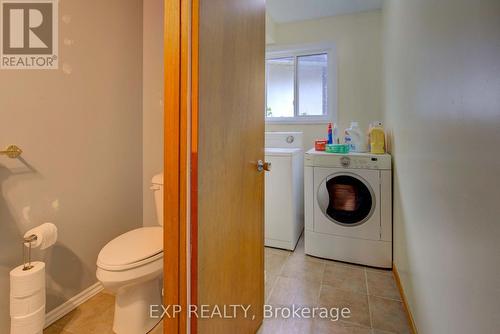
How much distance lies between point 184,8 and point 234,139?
51cm

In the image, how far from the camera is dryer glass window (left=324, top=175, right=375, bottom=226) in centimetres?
220

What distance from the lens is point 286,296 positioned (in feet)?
5.84

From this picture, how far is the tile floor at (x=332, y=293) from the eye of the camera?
1.50 meters

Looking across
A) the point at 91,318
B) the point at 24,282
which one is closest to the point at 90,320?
the point at 91,318

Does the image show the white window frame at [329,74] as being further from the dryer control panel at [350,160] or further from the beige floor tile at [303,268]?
the beige floor tile at [303,268]

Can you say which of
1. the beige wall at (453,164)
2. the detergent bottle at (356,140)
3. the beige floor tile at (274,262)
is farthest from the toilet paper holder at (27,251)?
the detergent bottle at (356,140)

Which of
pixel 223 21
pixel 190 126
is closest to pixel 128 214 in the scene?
pixel 190 126

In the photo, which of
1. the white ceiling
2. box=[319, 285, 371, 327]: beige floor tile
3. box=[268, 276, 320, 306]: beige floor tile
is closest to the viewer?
box=[319, 285, 371, 327]: beige floor tile

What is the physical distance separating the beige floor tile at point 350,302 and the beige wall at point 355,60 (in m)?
1.78

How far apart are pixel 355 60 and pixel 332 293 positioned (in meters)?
2.42

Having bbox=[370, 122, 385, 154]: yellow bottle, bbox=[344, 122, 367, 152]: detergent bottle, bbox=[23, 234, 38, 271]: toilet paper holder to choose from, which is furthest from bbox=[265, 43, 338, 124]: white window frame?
bbox=[23, 234, 38, 271]: toilet paper holder

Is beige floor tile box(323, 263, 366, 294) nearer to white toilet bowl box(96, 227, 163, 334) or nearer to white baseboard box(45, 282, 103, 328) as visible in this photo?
white toilet bowl box(96, 227, 163, 334)

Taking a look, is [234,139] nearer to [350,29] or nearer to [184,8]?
[184,8]

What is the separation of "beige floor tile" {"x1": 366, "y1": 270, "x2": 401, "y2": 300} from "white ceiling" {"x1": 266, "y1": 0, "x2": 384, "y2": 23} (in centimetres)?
263
